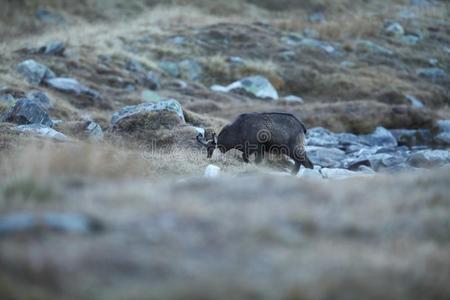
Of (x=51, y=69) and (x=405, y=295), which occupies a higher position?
(x=405, y=295)

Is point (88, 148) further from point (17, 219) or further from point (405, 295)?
point (405, 295)

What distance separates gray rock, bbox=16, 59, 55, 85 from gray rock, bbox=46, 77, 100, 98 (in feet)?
1.18

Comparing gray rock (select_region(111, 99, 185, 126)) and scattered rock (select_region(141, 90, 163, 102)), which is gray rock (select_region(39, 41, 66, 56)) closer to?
scattered rock (select_region(141, 90, 163, 102))

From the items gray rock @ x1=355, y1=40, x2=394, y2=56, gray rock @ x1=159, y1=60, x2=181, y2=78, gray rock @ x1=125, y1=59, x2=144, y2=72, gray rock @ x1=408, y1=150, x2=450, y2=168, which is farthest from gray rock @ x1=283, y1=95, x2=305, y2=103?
gray rock @ x1=408, y1=150, x2=450, y2=168

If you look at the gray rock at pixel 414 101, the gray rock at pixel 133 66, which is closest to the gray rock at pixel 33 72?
the gray rock at pixel 133 66

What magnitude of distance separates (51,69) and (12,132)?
12.2m

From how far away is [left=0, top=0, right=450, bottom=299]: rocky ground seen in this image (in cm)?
520

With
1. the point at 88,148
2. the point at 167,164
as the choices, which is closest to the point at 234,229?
the point at 88,148

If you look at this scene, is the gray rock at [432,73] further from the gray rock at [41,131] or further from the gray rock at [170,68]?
the gray rock at [41,131]

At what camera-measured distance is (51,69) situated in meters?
26.0

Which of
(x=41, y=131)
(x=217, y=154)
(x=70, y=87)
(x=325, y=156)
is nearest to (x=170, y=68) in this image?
(x=70, y=87)

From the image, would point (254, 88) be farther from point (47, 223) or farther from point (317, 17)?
point (47, 223)

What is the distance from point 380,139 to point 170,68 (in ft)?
39.6

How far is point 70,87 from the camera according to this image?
24.1 meters
